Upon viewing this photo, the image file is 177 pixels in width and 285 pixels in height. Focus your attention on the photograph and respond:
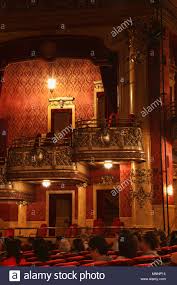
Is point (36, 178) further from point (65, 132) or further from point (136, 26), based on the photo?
point (136, 26)

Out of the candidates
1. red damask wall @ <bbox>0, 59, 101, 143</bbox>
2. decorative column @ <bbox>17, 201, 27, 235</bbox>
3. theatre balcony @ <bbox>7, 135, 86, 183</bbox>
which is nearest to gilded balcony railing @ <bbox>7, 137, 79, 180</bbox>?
theatre balcony @ <bbox>7, 135, 86, 183</bbox>

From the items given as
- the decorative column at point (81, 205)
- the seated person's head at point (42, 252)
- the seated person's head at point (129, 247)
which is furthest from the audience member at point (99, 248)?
the decorative column at point (81, 205)

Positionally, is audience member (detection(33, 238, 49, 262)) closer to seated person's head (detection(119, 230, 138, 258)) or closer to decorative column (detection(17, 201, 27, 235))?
seated person's head (detection(119, 230, 138, 258))

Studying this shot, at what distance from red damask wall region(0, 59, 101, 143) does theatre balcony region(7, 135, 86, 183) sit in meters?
4.49

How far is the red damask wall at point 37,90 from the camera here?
22.6 meters

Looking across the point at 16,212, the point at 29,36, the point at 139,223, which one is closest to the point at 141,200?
the point at 139,223

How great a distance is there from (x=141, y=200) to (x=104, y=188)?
322cm

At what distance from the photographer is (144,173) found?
1800cm

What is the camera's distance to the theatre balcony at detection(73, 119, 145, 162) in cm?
1714

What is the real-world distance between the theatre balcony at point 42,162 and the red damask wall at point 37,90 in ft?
14.7

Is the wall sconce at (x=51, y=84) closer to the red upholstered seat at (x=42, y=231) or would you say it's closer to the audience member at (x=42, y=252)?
the red upholstered seat at (x=42, y=231)

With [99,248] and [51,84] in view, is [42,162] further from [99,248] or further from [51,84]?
[99,248]

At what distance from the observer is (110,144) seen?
17.2 meters

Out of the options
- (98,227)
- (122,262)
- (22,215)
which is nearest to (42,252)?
(122,262)
